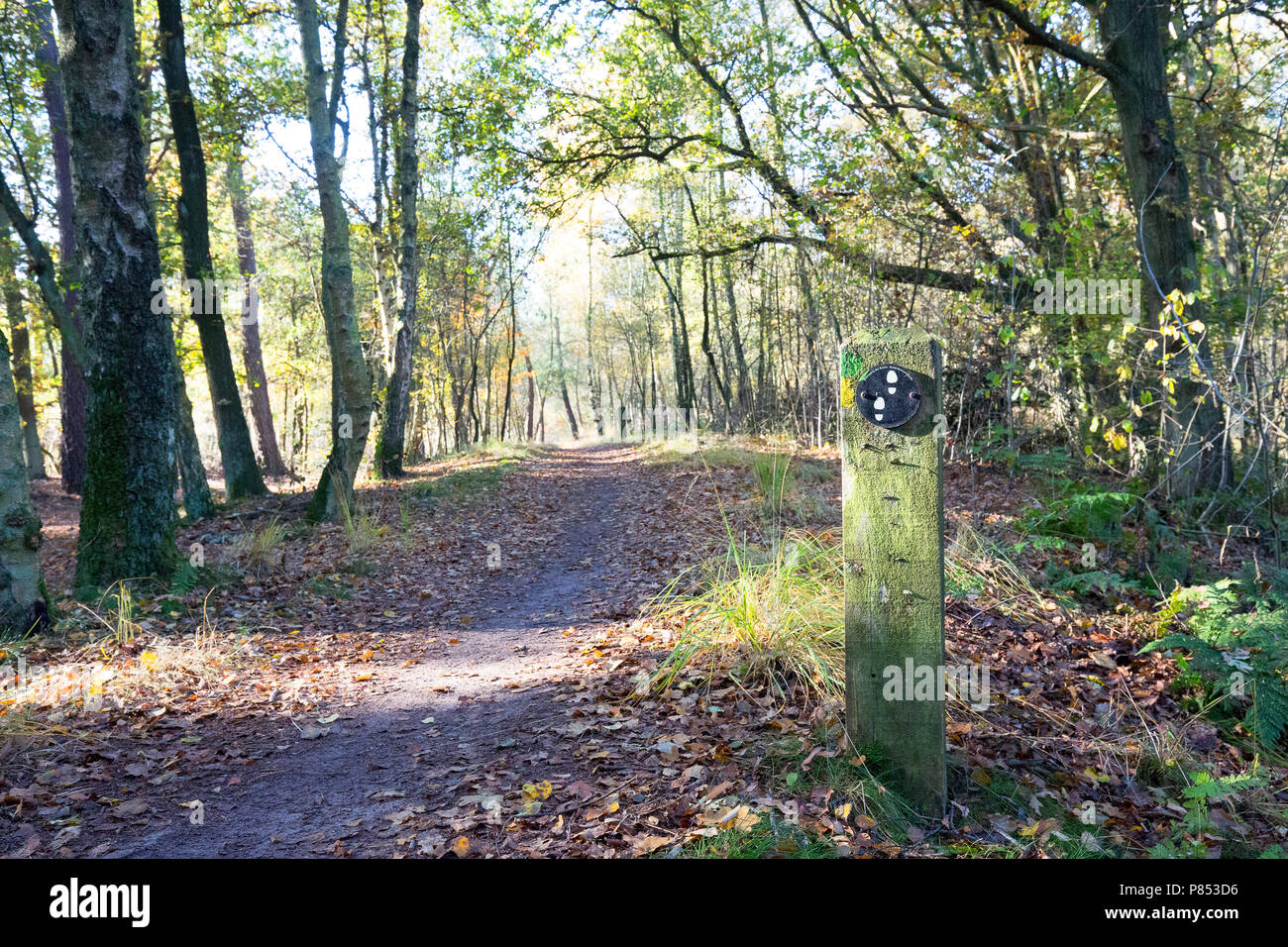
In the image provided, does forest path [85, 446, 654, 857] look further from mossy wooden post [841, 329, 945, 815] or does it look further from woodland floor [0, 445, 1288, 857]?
mossy wooden post [841, 329, 945, 815]

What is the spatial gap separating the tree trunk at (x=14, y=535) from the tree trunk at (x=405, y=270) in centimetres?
731

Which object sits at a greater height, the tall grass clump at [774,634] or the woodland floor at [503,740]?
the tall grass clump at [774,634]

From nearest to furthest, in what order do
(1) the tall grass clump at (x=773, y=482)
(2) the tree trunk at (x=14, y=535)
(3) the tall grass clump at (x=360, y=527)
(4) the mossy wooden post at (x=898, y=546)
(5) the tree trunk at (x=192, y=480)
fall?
(4) the mossy wooden post at (x=898, y=546), (2) the tree trunk at (x=14, y=535), (1) the tall grass clump at (x=773, y=482), (3) the tall grass clump at (x=360, y=527), (5) the tree trunk at (x=192, y=480)

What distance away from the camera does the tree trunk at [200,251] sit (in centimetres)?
1046

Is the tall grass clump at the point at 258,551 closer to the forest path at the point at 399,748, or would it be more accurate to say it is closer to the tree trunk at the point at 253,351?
the forest path at the point at 399,748

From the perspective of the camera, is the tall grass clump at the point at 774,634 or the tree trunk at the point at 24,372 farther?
the tree trunk at the point at 24,372

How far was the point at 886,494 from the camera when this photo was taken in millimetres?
2895

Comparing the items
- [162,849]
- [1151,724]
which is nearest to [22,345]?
[162,849]

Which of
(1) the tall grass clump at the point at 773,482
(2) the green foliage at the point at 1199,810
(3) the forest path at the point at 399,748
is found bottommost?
(2) the green foliage at the point at 1199,810

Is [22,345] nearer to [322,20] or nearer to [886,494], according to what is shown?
[322,20]

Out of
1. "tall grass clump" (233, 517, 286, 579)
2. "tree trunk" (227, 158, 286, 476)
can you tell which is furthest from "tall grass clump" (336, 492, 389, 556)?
"tree trunk" (227, 158, 286, 476)

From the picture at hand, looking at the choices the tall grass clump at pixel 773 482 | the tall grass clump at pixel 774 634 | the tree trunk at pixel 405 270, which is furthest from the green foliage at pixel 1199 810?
the tree trunk at pixel 405 270

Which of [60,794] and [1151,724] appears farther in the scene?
[1151,724]
